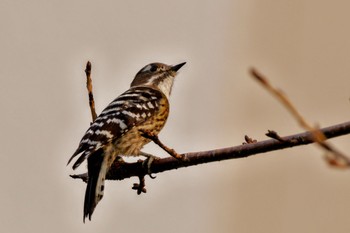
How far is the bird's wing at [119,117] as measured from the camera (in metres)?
3.95

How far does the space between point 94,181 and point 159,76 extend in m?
2.74

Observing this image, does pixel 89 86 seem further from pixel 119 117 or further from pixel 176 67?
pixel 176 67

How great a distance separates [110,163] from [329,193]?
7.33m

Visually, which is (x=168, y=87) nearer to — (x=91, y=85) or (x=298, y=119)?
(x=91, y=85)

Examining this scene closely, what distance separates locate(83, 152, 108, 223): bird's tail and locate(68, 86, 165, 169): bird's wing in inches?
4.3

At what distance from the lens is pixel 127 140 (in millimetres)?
4605

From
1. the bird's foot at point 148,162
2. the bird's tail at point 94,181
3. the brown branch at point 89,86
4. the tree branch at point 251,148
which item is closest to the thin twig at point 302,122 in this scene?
the tree branch at point 251,148

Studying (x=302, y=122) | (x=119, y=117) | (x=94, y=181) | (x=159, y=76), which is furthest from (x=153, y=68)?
(x=302, y=122)

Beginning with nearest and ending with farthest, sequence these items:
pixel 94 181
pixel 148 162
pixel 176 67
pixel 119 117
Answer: pixel 148 162
pixel 94 181
pixel 119 117
pixel 176 67

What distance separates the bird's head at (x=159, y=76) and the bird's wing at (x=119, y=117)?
1.40ft

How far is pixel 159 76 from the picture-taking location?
633 cm

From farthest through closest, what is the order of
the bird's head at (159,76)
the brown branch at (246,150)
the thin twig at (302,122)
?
the bird's head at (159,76), the brown branch at (246,150), the thin twig at (302,122)

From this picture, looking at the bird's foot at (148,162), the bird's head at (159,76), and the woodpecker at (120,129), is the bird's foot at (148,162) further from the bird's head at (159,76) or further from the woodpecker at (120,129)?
the bird's head at (159,76)

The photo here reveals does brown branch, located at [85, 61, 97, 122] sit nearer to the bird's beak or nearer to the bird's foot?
the bird's foot
